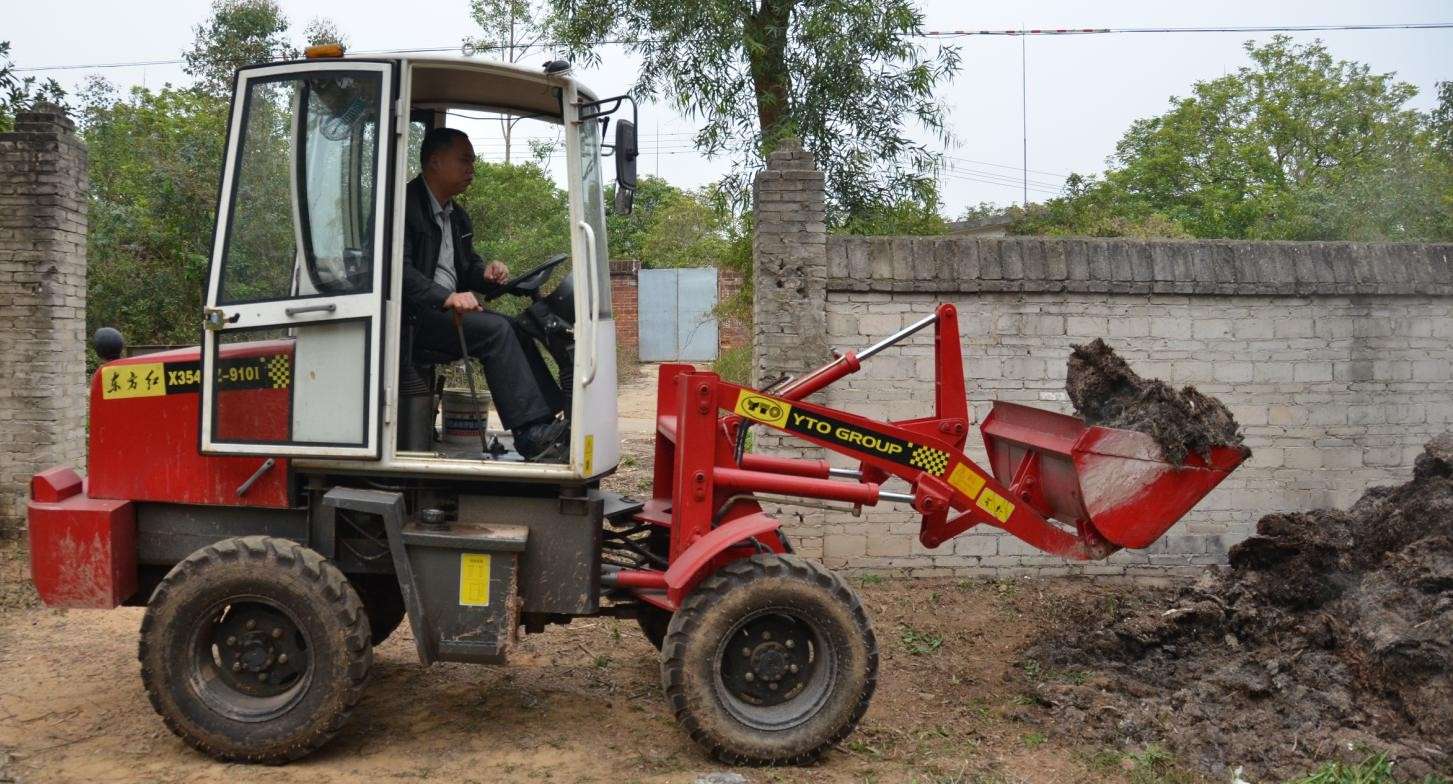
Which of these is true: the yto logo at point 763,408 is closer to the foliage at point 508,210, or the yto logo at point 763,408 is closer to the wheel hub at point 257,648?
the wheel hub at point 257,648

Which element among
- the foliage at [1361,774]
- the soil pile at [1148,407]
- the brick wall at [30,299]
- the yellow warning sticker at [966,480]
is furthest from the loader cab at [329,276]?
the brick wall at [30,299]

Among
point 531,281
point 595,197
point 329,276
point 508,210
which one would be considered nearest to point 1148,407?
point 595,197

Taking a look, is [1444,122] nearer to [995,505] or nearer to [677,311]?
[677,311]

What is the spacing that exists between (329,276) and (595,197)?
1135 millimetres

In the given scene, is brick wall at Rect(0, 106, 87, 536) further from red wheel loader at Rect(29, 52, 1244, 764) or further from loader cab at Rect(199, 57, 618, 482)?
loader cab at Rect(199, 57, 618, 482)

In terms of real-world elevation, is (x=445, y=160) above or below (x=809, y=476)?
above

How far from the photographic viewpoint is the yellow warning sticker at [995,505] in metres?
4.93

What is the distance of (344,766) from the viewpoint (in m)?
4.55

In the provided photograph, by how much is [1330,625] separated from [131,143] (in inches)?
570

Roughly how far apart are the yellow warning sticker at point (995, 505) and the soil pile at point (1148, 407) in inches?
24.1

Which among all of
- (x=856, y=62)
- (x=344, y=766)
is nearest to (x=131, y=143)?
(x=856, y=62)

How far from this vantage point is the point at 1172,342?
7613 millimetres

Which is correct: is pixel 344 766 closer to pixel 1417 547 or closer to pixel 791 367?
pixel 791 367

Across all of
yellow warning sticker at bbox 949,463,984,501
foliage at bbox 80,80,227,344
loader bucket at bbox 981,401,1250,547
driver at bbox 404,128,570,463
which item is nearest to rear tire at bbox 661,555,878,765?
yellow warning sticker at bbox 949,463,984,501
